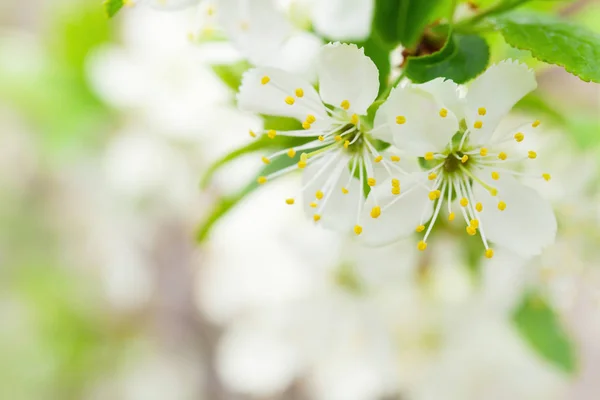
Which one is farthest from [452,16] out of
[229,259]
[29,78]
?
[29,78]

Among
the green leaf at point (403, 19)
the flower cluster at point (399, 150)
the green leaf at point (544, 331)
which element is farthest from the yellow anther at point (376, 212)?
the green leaf at point (544, 331)

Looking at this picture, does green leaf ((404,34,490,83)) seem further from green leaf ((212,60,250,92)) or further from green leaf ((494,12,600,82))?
green leaf ((212,60,250,92))

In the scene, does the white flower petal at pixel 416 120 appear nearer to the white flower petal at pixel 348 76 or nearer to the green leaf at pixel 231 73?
the white flower petal at pixel 348 76

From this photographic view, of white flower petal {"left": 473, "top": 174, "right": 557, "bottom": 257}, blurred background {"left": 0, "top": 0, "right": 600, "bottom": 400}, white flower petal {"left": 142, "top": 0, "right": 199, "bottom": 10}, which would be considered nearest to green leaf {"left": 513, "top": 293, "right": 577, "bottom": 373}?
blurred background {"left": 0, "top": 0, "right": 600, "bottom": 400}

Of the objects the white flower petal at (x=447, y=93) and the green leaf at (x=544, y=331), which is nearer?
the white flower petal at (x=447, y=93)

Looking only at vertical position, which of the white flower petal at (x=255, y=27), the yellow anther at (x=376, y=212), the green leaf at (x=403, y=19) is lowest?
the yellow anther at (x=376, y=212)
